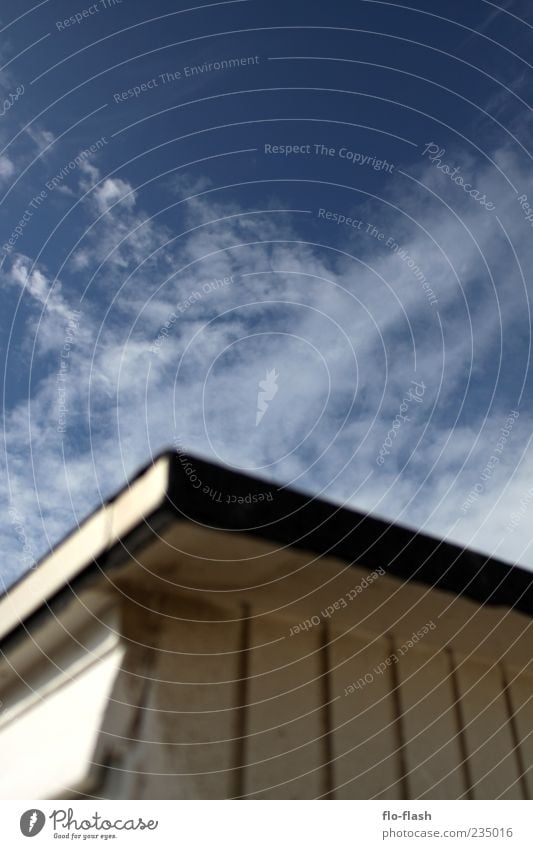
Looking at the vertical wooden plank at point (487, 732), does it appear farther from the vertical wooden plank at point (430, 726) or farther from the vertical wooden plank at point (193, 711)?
the vertical wooden plank at point (193, 711)

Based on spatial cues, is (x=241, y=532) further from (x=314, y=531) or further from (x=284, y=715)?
(x=284, y=715)

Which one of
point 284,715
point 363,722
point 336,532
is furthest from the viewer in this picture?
point 363,722

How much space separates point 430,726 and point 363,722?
0.19m

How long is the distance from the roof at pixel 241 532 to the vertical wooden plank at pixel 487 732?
30 cm

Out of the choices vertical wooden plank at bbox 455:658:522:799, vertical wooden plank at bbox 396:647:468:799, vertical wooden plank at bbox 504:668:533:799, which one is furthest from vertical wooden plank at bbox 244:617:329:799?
vertical wooden plank at bbox 504:668:533:799

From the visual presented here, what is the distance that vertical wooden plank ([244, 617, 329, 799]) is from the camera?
4.37 feet

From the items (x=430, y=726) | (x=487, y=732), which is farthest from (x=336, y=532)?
(x=487, y=732)

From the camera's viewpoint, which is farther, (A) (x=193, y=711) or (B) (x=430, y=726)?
(B) (x=430, y=726)

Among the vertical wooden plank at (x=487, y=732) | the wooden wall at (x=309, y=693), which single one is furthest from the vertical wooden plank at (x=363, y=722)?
the vertical wooden plank at (x=487, y=732)

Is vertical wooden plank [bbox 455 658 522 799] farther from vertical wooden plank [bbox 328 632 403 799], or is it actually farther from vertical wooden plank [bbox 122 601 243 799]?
vertical wooden plank [bbox 122 601 243 799]

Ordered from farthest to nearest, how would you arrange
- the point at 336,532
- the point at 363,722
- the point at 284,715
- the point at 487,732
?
the point at 487,732, the point at 363,722, the point at 284,715, the point at 336,532

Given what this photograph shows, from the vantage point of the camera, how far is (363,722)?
4.94 feet
